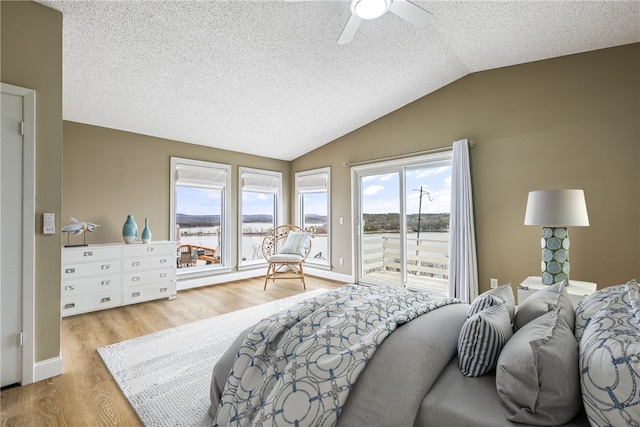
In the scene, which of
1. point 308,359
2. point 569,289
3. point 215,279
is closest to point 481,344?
point 308,359

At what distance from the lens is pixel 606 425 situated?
74 centimetres

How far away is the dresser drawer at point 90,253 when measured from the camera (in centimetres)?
317

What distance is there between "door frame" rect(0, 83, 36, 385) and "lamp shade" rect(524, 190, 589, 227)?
380 cm

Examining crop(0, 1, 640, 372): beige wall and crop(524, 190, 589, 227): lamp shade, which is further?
crop(524, 190, 589, 227): lamp shade

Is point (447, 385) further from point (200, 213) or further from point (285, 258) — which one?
point (200, 213)

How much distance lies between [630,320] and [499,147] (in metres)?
2.91

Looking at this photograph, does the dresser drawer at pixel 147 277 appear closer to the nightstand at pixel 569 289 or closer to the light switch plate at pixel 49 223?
the light switch plate at pixel 49 223

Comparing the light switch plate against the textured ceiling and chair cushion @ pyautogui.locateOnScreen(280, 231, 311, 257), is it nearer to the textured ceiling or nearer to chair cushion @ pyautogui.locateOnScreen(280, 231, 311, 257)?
the textured ceiling

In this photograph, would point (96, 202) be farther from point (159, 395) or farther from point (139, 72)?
point (159, 395)

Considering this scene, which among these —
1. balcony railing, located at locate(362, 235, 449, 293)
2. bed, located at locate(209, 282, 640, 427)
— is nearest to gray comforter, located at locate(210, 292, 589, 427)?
bed, located at locate(209, 282, 640, 427)

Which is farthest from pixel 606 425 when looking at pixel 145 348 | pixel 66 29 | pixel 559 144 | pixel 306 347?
pixel 66 29

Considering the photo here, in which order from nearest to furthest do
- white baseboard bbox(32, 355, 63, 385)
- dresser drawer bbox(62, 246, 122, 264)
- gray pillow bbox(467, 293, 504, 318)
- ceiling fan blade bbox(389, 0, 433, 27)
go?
gray pillow bbox(467, 293, 504, 318), ceiling fan blade bbox(389, 0, 433, 27), white baseboard bbox(32, 355, 63, 385), dresser drawer bbox(62, 246, 122, 264)

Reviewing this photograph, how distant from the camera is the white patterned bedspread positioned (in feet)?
3.23

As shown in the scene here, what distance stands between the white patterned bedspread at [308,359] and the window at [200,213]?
142 inches
